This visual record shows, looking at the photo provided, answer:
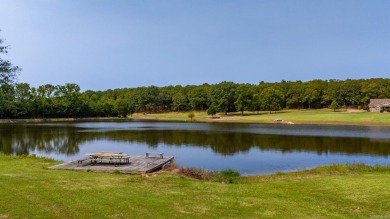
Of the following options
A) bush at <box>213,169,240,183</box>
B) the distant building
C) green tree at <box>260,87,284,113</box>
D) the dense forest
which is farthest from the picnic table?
the distant building

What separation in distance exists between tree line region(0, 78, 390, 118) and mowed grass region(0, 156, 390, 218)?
97626 mm

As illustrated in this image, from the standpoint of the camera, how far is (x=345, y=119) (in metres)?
84.4

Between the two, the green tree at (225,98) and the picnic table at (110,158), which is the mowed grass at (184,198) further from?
the green tree at (225,98)

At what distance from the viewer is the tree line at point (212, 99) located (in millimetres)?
115438

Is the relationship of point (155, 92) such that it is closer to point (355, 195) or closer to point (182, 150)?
point (182, 150)

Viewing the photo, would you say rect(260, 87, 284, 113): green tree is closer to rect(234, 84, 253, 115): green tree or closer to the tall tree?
rect(234, 84, 253, 115): green tree

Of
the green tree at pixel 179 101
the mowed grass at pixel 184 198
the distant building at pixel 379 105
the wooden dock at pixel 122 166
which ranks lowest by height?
the wooden dock at pixel 122 166

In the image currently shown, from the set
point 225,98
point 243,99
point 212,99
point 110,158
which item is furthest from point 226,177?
point 212,99

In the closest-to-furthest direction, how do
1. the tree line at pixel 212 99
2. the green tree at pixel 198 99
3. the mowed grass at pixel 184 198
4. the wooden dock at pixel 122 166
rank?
the mowed grass at pixel 184 198 → the wooden dock at pixel 122 166 → the tree line at pixel 212 99 → the green tree at pixel 198 99

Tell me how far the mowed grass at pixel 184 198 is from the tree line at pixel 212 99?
97.6 meters

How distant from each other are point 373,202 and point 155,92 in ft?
489

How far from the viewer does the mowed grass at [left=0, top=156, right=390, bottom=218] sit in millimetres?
10320

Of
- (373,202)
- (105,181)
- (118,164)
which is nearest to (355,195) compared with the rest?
(373,202)

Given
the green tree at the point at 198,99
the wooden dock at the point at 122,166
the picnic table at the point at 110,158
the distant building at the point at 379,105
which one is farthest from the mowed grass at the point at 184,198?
the green tree at the point at 198,99
